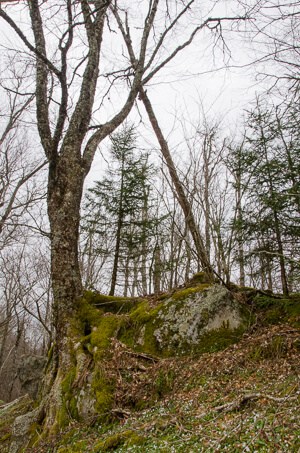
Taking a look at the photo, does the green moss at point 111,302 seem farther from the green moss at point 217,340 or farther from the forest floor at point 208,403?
the green moss at point 217,340

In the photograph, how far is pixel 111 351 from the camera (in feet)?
13.2

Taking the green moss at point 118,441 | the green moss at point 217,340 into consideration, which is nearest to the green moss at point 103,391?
the green moss at point 118,441

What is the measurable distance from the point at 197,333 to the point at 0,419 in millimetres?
5982

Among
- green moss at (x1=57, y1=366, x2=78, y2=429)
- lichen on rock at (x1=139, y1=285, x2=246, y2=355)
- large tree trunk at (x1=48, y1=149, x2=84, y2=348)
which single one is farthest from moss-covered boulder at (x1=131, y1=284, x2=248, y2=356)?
large tree trunk at (x1=48, y1=149, x2=84, y2=348)

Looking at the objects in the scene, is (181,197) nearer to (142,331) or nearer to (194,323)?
(194,323)

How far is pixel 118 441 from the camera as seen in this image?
9.06ft

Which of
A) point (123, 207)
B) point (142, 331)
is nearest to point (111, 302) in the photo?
point (142, 331)

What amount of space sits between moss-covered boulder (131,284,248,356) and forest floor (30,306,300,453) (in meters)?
0.20

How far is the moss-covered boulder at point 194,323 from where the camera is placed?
422 cm

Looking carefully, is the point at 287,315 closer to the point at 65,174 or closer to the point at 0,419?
the point at 65,174

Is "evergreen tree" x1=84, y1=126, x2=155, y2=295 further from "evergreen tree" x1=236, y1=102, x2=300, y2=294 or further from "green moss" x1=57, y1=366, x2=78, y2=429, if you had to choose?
"green moss" x1=57, y1=366, x2=78, y2=429

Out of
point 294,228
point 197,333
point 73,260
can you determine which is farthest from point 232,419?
point 294,228

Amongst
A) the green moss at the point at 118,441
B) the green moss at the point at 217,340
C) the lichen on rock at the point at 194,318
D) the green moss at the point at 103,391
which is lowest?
the green moss at the point at 118,441

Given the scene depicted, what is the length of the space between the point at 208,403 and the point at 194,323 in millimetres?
1519
